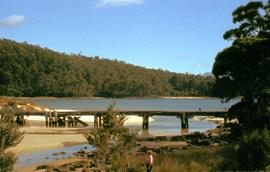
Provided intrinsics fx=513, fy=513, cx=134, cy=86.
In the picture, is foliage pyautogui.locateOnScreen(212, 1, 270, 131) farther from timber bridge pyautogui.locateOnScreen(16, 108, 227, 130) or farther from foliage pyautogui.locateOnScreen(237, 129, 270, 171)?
timber bridge pyautogui.locateOnScreen(16, 108, 227, 130)

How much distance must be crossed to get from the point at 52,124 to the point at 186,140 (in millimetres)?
26996

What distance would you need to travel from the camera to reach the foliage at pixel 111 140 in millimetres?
23109

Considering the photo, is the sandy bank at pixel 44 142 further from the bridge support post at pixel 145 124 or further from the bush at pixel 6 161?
the bush at pixel 6 161

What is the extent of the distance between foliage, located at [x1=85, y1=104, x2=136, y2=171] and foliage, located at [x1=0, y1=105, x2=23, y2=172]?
3.66 meters

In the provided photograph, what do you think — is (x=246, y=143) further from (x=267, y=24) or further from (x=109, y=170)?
(x=267, y=24)

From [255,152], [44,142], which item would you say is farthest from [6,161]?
[44,142]

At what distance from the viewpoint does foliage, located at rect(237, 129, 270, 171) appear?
81.7ft

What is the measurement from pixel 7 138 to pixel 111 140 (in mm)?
5115

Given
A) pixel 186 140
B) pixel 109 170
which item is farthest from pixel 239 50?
pixel 186 140

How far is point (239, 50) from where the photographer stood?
35906 millimetres

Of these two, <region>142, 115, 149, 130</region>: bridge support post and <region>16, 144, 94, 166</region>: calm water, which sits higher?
<region>142, 115, 149, 130</region>: bridge support post

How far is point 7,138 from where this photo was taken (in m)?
21.1

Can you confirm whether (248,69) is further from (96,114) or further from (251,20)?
(96,114)

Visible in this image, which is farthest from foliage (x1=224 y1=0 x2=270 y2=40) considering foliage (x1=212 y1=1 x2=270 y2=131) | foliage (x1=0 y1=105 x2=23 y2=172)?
foliage (x1=0 y1=105 x2=23 y2=172)
